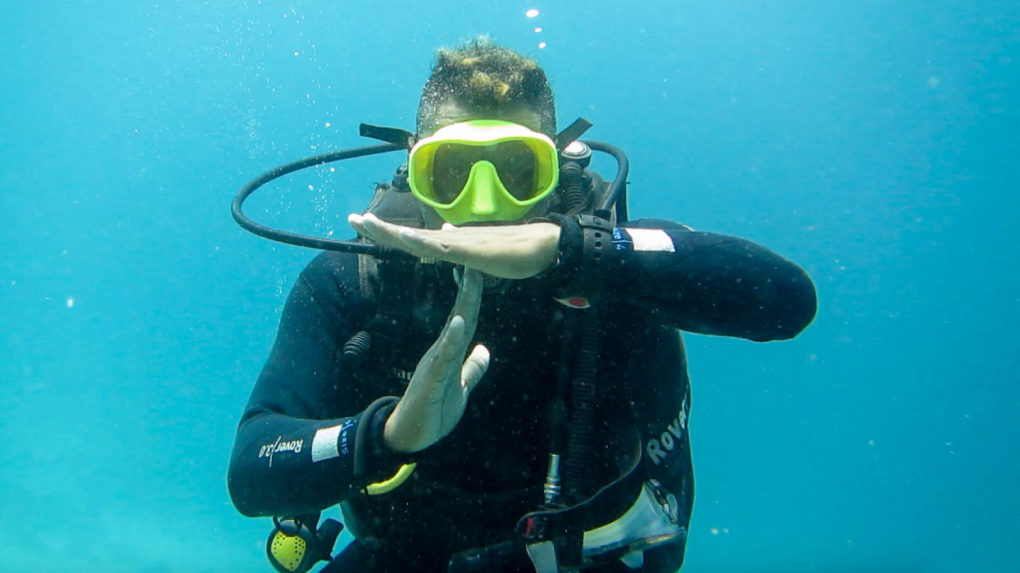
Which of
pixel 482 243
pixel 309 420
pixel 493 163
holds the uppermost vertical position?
pixel 493 163

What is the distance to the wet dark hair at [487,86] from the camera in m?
2.66

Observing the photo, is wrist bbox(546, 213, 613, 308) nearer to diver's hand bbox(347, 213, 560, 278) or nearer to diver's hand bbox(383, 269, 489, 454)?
diver's hand bbox(347, 213, 560, 278)

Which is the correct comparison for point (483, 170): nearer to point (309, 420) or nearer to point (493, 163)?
point (493, 163)

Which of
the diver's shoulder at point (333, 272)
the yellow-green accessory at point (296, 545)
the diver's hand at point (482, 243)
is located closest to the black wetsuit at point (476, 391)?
the diver's shoulder at point (333, 272)

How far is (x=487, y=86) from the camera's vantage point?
8.74 feet

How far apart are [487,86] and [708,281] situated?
1305mm

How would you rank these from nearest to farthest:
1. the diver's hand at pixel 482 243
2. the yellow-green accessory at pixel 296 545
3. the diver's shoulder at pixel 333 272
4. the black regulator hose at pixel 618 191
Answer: the diver's hand at pixel 482 243, the black regulator hose at pixel 618 191, the diver's shoulder at pixel 333 272, the yellow-green accessory at pixel 296 545

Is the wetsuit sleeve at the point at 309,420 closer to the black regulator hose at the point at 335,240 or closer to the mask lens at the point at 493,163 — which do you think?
the black regulator hose at the point at 335,240

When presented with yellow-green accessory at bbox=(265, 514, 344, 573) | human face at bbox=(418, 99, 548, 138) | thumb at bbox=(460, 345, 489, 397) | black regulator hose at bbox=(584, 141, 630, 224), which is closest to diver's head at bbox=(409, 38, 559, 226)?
human face at bbox=(418, 99, 548, 138)

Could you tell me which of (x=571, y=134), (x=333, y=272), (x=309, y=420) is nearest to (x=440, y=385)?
(x=309, y=420)

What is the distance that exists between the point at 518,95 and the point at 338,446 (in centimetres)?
165

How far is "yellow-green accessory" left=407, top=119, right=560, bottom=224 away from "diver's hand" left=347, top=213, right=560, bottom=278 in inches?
17.2

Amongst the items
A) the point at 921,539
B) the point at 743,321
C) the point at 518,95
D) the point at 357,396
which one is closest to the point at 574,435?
the point at 743,321

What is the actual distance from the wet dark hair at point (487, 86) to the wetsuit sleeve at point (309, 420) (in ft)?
2.74
